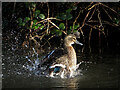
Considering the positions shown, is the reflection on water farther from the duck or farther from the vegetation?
the vegetation

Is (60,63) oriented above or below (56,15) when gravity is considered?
below

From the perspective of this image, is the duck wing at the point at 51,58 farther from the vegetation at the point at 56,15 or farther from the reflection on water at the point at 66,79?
the vegetation at the point at 56,15

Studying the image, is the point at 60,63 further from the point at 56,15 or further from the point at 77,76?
the point at 56,15

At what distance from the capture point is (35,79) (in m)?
4.33

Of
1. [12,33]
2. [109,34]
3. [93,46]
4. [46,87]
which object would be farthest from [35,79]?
[109,34]

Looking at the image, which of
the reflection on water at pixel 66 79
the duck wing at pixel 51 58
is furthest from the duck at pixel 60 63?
the reflection on water at pixel 66 79

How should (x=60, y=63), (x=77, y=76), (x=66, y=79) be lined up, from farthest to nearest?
(x=60, y=63), (x=77, y=76), (x=66, y=79)

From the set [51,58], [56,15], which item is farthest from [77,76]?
[56,15]

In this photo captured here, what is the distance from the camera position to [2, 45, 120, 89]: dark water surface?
3967 mm

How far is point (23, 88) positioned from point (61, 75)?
96 centimetres

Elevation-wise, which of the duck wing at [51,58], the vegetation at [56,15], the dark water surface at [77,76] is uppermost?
the vegetation at [56,15]

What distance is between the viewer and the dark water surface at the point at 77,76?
3967mm

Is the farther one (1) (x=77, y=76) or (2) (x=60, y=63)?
(2) (x=60, y=63)

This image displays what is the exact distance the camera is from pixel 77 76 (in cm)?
457
